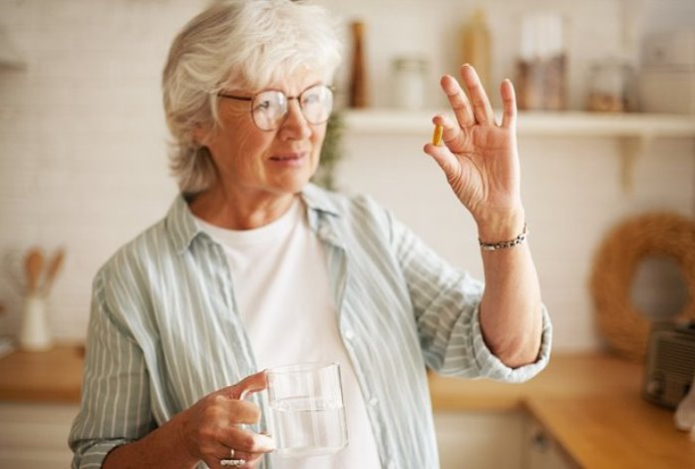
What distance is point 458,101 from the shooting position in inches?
44.6

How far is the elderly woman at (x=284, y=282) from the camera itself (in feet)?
3.98

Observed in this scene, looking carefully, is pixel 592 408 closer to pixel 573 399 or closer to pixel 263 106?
pixel 573 399

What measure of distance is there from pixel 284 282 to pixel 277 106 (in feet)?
0.97

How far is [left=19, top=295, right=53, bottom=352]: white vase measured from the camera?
2553mm

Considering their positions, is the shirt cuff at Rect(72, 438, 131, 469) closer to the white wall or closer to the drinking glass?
the drinking glass

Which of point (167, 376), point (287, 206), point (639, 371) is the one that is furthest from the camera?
point (639, 371)

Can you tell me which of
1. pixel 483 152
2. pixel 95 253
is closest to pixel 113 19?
pixel 95 253

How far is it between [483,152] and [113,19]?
5.95 ft

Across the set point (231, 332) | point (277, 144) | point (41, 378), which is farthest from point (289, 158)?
point (41, 378)

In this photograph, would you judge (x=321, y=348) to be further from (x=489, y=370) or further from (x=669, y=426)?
(x=669, y=426)

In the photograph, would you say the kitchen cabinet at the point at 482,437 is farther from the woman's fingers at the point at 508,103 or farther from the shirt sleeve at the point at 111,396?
the woman's fingers at the point at 508,103

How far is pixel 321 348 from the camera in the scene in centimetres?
131

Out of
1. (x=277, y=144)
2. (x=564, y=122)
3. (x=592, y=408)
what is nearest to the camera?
(x=277, y=144)

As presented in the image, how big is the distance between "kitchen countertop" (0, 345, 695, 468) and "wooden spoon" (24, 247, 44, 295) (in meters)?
0.22
